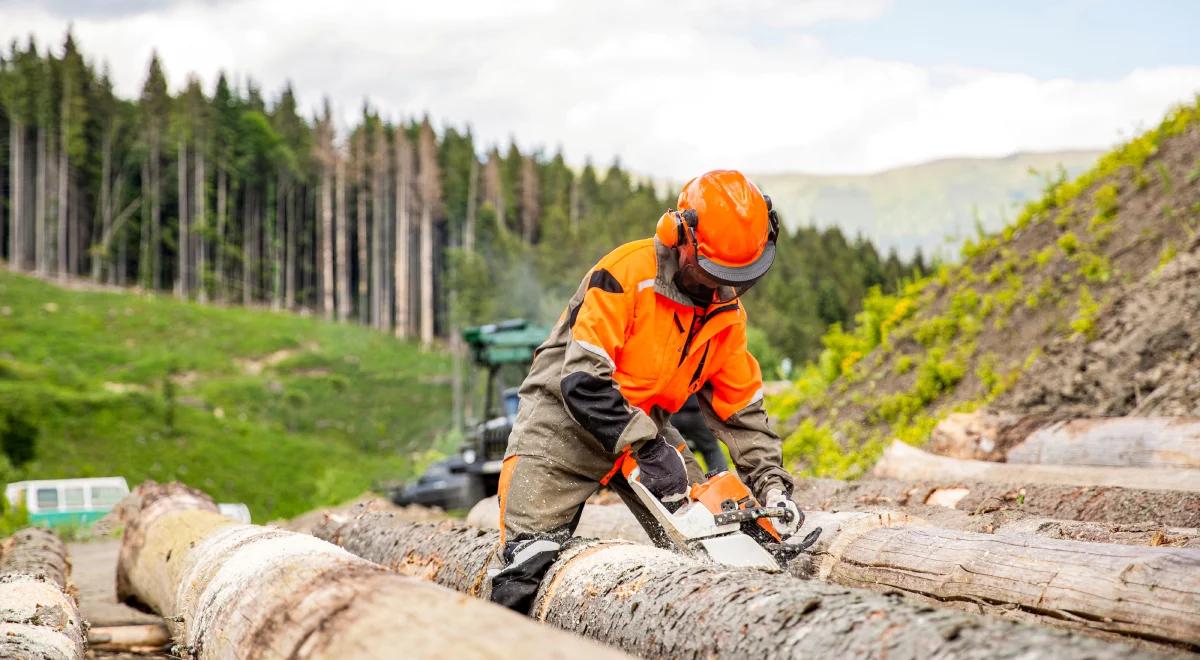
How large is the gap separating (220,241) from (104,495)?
147 feet

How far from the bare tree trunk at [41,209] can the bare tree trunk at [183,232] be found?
22.4 feet

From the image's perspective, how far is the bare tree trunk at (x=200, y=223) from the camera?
2157 inches

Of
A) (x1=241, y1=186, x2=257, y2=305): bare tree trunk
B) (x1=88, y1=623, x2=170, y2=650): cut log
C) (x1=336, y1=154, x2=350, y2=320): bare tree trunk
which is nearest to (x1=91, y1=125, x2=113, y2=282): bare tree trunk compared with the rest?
(x1=241, y1=186, x2=257, y2=305): bare tree trunk

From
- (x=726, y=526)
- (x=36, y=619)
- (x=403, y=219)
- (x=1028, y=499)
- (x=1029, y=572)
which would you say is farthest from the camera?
(x=403, y=219)

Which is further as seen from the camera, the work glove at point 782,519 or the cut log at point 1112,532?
the work glove at point 782,519

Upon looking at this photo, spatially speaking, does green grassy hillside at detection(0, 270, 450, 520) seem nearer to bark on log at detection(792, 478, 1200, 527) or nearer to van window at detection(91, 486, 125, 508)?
van window at detection(91, 486, 125, 508)

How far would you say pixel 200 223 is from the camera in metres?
54.3

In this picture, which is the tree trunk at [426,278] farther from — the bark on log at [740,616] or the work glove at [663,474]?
the bark on log at [740,616]

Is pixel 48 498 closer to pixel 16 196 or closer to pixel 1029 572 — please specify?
pixel 1029 572

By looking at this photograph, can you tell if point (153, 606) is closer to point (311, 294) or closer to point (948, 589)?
point (948, 589)

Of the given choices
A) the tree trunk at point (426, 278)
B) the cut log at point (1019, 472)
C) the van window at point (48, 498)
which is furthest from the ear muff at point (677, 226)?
the tree trunk at point (426, 278)

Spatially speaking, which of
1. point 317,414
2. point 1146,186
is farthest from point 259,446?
point 1146,186

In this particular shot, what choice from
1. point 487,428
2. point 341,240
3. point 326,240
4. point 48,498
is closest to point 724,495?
point 487,428

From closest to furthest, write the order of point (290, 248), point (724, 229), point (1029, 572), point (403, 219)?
point (1029, 572) → point (724, 229) → point (403, 219) → point (290, 248)
